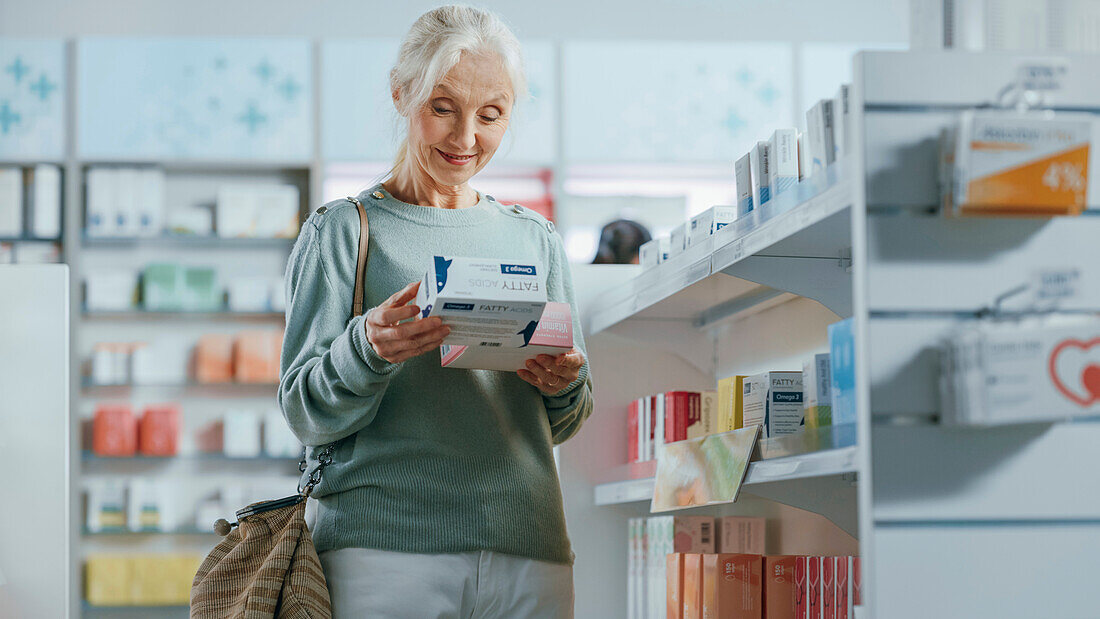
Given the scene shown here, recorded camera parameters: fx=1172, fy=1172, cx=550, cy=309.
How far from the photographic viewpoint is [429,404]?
1659 millimetres

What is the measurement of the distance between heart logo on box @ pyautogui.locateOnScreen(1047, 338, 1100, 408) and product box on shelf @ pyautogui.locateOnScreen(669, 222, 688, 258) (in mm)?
964

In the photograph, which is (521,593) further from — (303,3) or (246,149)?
(303,3)

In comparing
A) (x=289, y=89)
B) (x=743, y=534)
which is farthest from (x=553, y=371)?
(x=289, y=89)

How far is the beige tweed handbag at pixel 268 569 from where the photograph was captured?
5.03 feet

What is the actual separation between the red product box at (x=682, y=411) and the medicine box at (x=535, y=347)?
745 mm

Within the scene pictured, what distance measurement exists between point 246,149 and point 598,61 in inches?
63.9

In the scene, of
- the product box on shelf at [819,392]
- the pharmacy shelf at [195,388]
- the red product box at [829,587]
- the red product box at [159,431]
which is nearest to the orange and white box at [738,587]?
the red product box at [829,587]

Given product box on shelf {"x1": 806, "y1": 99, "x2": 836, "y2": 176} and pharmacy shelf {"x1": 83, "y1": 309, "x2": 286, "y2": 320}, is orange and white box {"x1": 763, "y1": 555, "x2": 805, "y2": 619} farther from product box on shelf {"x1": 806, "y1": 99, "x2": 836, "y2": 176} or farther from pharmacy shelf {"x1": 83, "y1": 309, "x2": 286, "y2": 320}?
pharmacy shelf {"x1": 83, "y1": 309, "x2": 286, "y2": 320}

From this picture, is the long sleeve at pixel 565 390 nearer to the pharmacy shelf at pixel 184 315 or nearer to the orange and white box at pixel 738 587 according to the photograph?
the orange and white box at pixel 738 587

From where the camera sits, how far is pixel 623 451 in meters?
2.66

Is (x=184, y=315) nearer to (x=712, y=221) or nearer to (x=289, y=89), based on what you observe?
(x=289, y=89)

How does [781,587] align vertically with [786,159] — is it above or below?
below

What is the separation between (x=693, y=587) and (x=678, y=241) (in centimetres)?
62

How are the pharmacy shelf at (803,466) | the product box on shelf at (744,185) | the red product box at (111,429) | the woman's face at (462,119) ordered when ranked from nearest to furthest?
1. the pharmacy shelf at (803,466)
2. the woman's face at (462,119)
3. the product box on shelf at (744,185)
4. the red product box at (111,429)
